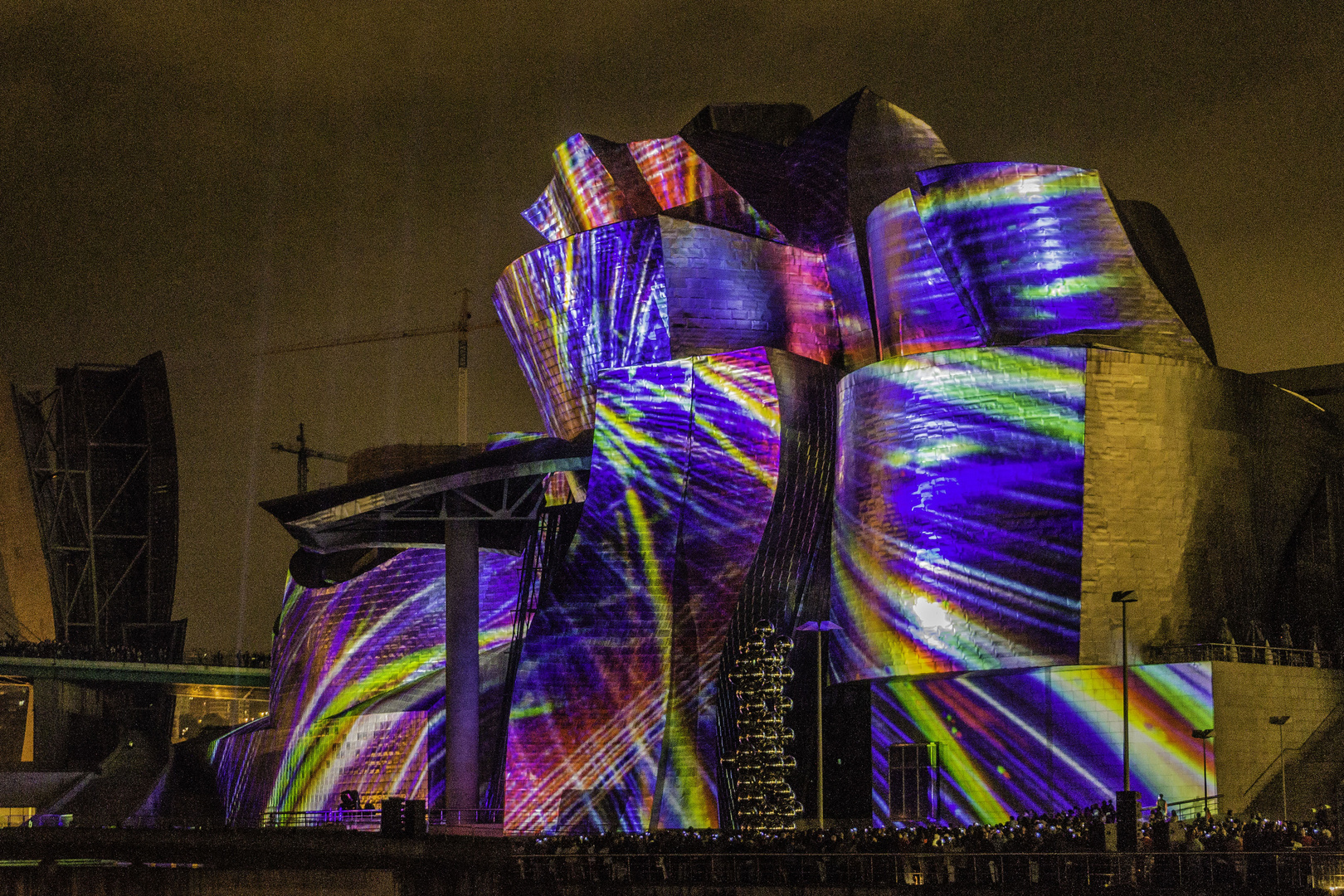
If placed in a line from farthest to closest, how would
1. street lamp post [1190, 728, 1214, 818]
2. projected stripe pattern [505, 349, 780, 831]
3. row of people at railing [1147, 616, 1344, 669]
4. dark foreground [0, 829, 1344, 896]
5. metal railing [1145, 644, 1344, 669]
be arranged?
projected stripe pattern [505, 349, 780, 831]
row of people at railing [1147, 616, 1344, 669]
metal railing [1145, 644, 1344, 669]
street lamp post [1190, 728, 1214, 818]
dark foreground [0, 829, 1344, 896]

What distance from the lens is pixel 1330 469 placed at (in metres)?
42.1

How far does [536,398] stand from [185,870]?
23.6 meters

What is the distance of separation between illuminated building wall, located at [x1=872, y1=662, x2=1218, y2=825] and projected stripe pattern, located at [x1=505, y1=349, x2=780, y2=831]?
497 cm

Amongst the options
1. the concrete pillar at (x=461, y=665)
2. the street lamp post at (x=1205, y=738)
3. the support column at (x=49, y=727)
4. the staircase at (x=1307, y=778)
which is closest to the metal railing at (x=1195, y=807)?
the street lamp post at (x=1205, y=738)

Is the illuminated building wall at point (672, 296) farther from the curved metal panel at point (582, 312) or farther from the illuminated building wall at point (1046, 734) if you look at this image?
the illuminated building wall at point (1046, 734)

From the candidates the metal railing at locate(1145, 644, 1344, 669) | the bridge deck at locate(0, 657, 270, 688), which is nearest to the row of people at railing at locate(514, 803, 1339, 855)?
the metal railing at locate(1145, 644, 1344, 669)

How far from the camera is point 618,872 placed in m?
27.9

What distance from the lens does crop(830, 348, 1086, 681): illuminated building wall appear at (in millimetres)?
36812

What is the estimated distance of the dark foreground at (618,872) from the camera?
78.5 ft

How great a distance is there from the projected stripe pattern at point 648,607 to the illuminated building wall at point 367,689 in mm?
5219

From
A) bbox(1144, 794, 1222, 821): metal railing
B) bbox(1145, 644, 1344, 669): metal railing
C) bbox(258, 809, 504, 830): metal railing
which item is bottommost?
bbox(258, 809, 504, 830): metal railing

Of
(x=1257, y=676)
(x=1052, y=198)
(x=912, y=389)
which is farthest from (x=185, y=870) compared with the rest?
(x=1052, y=198)

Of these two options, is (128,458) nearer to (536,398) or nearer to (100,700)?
(100,700)

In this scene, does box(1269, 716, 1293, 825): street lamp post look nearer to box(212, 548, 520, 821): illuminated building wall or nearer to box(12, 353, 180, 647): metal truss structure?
box(212, 548, 520, 821): illuminated building wall
